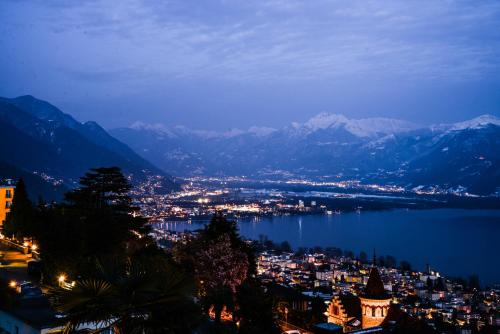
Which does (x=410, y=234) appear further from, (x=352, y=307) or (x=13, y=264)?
(x=13, y=264)

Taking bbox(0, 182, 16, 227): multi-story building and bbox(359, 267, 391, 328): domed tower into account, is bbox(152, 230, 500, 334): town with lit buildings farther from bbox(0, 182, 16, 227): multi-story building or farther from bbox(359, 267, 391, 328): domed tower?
bbox(0, 182, 16, 227): multi-story building

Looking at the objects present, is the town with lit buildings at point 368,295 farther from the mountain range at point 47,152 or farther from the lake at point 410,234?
the mountain range at point 47,152

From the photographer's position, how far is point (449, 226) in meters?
74.8

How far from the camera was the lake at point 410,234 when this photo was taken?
5081 centimetres

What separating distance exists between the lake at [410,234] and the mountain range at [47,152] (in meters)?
19.9

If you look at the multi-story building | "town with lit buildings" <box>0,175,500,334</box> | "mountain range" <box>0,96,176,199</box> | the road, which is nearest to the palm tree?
"town with lit buildings" <box>0,175,500,334</box>

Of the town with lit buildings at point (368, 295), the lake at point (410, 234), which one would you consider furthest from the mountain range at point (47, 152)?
the town with lit buildings at point (368, 295)

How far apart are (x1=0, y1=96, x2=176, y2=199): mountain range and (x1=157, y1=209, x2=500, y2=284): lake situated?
19.9 metres

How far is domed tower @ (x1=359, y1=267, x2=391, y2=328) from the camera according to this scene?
631 inches

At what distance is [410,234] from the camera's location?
6706 centimetres

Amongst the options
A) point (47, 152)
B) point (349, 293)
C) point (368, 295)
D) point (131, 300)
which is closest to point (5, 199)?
point (349, 293)

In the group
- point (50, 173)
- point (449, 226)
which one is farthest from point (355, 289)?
point (50, 173)

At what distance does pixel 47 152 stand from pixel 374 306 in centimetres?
8934

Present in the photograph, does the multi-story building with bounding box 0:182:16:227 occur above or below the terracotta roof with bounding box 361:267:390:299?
above
